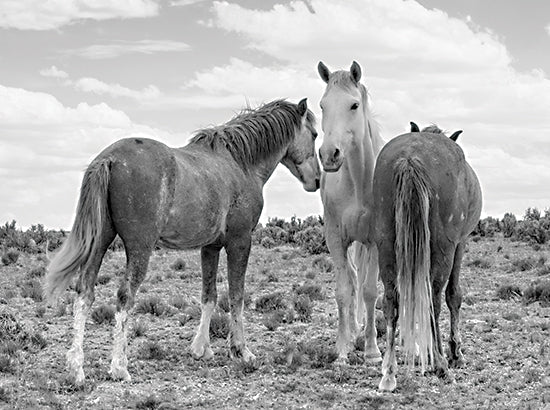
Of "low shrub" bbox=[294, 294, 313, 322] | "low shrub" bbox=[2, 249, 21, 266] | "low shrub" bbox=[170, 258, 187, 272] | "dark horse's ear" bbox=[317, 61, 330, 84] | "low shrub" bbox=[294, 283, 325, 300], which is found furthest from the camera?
"low shrub" bbox=[2, 249, 21, 266]

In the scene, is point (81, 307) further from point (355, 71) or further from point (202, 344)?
point (355, 71)

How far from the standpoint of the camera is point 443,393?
316 inches

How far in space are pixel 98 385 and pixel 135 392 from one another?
405 mm

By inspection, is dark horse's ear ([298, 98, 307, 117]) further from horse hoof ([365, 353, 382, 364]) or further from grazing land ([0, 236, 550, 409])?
horse hoof ([365, 353, 382, 364])

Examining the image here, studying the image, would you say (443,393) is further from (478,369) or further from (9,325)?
(9,325)

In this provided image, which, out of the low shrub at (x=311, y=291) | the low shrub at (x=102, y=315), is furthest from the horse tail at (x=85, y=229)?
the low shrub at (x=311, y=291)

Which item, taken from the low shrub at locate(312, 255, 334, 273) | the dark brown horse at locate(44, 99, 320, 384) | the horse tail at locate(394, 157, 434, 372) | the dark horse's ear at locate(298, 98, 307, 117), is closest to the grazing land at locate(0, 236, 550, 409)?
the dark brown horse at locate(44, 99, 320, 384)

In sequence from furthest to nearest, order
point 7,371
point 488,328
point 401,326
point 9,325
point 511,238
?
point 511,238 → point 488,328 → point 9,325 → point 7,371 → point 401,326

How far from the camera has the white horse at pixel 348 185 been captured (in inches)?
338

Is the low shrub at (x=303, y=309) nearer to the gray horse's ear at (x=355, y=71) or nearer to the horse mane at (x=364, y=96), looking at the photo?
the horse mane at (x=364, y=96)

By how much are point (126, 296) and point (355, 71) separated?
138 inches

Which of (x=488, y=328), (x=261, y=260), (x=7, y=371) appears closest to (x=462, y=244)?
(x=488, y=328)

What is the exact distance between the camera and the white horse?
858cm

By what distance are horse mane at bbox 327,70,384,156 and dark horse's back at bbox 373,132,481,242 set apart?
0.93 m
